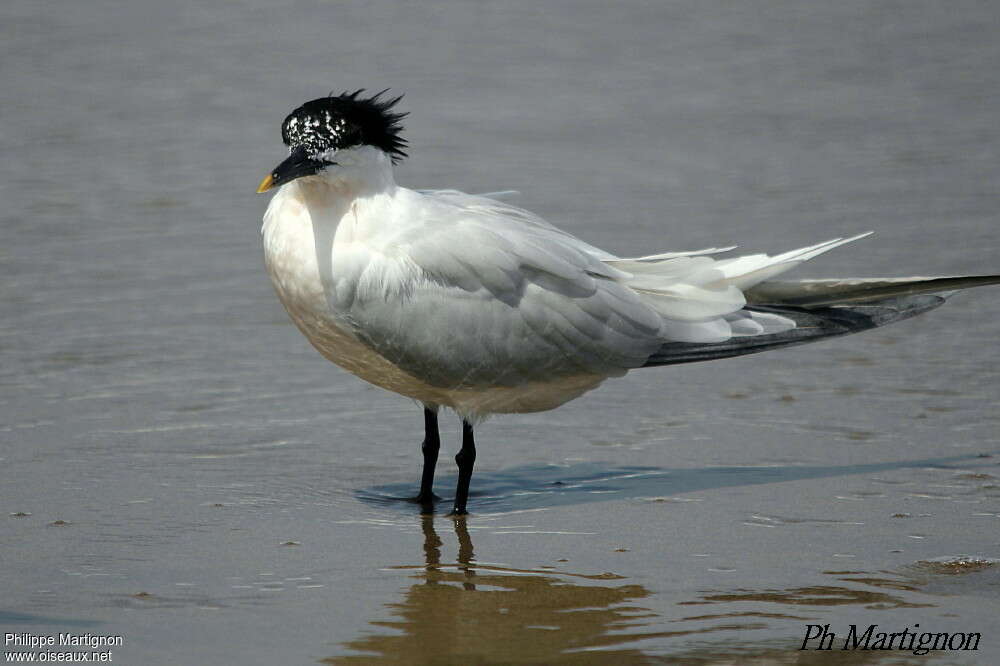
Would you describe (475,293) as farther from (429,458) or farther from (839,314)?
(839,314)

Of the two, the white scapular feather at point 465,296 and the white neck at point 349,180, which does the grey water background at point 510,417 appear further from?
the white neck at point 349,180

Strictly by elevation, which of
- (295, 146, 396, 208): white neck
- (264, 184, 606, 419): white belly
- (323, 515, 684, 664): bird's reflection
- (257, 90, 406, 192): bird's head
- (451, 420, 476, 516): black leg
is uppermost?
(257, 90, 406, 192): bird's head

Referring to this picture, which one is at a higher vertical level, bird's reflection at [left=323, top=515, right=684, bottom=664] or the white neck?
the white neck

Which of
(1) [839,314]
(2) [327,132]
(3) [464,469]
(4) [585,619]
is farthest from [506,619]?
(1) [839,314]

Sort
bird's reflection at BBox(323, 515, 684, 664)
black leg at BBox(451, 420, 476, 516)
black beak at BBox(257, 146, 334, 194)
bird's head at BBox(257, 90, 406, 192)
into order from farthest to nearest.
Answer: black leg at BBox(451, 420, 476, 516) < bird's head at BBox(257, 90, 406, 192) < black beak at BBox(257, 146, 334, 194) < bird's reflection at BBox(323, 515, 684, 664)

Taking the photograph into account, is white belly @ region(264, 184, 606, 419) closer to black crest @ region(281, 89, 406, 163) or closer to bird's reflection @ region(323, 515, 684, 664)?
black crest @ region(281, 89, 406, 163)

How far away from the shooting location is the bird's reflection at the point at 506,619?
3.84 meters

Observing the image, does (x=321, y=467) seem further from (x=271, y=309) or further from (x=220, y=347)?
(x=271, y=309)

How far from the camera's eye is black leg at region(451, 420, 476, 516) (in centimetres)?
516

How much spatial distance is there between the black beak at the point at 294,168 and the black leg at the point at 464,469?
1105 mm

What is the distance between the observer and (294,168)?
4.82 m

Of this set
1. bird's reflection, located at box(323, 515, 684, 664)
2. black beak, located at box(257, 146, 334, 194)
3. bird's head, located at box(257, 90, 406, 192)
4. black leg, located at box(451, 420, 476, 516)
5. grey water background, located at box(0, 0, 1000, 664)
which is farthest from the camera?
black leg, located at box(451, 420, 476, 516)

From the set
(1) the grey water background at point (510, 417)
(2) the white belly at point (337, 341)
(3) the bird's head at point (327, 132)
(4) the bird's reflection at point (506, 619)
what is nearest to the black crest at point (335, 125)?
(3) the bird's head at point (327, 132)

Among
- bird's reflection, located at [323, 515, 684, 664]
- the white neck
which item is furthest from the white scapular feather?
bird's reflection, located at [323, 515, 684, 664]
